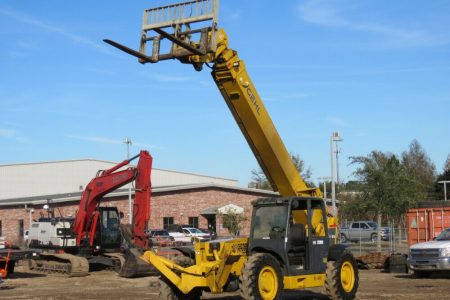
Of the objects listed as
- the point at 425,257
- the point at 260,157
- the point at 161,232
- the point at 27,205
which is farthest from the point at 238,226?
the point at 260,157

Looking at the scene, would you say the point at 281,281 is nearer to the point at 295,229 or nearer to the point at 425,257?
the point at 295,229

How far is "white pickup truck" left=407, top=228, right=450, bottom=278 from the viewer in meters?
22.0

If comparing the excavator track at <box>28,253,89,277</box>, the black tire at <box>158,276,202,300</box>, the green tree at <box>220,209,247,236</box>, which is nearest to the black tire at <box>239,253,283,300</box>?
the black tire at <box>158,276,202,300</box>

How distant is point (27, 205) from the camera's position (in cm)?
5753

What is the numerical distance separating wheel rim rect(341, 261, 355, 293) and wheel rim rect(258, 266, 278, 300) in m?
2.41

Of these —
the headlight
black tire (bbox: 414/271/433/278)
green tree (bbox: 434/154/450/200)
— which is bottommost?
black tire (bbox: 414/271/433/278)

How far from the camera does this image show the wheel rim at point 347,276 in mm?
15703

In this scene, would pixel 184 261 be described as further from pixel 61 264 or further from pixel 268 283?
pixel 61 264

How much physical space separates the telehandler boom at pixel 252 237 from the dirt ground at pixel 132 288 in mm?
2006

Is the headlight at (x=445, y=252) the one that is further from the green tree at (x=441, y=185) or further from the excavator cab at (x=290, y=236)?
the green tree at (x=441, y=185)

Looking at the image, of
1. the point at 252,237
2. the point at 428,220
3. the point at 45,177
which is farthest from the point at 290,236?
the point at 45,177

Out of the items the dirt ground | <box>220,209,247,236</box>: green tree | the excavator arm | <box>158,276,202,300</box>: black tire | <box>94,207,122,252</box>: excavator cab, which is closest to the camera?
<box>158,276,202,300</box>: black tire

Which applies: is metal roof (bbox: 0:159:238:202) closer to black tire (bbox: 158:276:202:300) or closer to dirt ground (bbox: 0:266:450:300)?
dirt ground (bbox: 0:266:450:300)

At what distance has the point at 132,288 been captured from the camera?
20.6m
